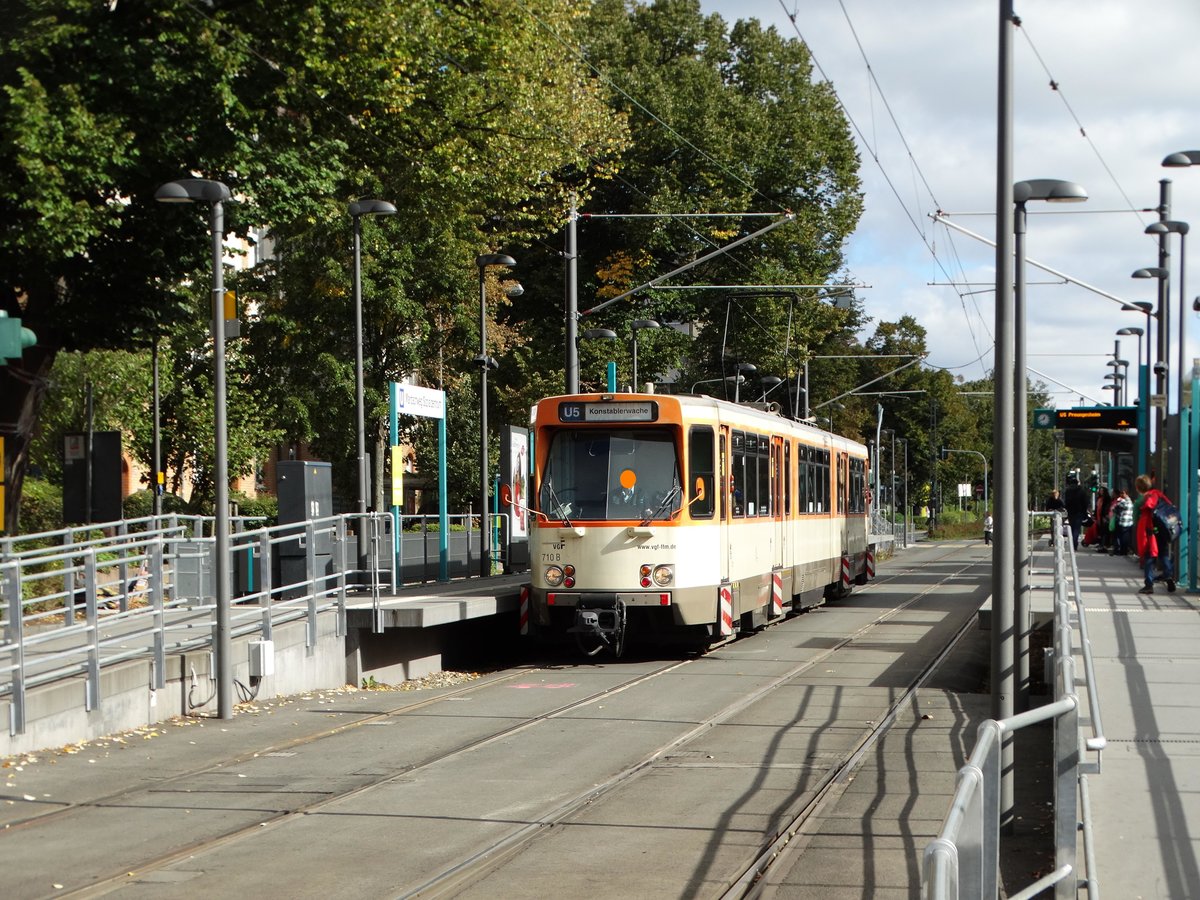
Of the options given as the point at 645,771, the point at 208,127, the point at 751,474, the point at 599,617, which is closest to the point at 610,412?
the point at 599,617

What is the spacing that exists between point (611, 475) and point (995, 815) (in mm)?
13709

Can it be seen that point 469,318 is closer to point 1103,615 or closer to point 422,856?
point 1103,615

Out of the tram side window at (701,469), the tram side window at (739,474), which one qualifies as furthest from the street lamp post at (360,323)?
the tram side window at (701,469)

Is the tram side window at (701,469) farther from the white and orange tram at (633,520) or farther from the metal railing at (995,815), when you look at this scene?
the metal railing at (995,815)

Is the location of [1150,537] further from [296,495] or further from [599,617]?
[296,495]

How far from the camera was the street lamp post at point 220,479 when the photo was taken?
14.7 m

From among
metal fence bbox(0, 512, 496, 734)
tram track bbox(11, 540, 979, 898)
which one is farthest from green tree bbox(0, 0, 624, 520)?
tram track bbox(11, 540, 979, 898)

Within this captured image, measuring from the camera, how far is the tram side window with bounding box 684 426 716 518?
19.2 meters

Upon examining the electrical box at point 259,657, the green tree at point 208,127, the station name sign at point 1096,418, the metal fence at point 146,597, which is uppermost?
the green tree at point 208,127

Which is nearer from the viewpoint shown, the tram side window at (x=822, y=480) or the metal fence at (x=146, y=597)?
the metal fence at (x=146, y=597)

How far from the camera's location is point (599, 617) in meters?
19.1

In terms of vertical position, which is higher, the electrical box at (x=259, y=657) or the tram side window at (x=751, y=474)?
the tram side window at (x=751, y=474)

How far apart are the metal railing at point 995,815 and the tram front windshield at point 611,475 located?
30.8 ft

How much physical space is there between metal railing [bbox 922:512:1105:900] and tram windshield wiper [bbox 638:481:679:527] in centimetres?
919
